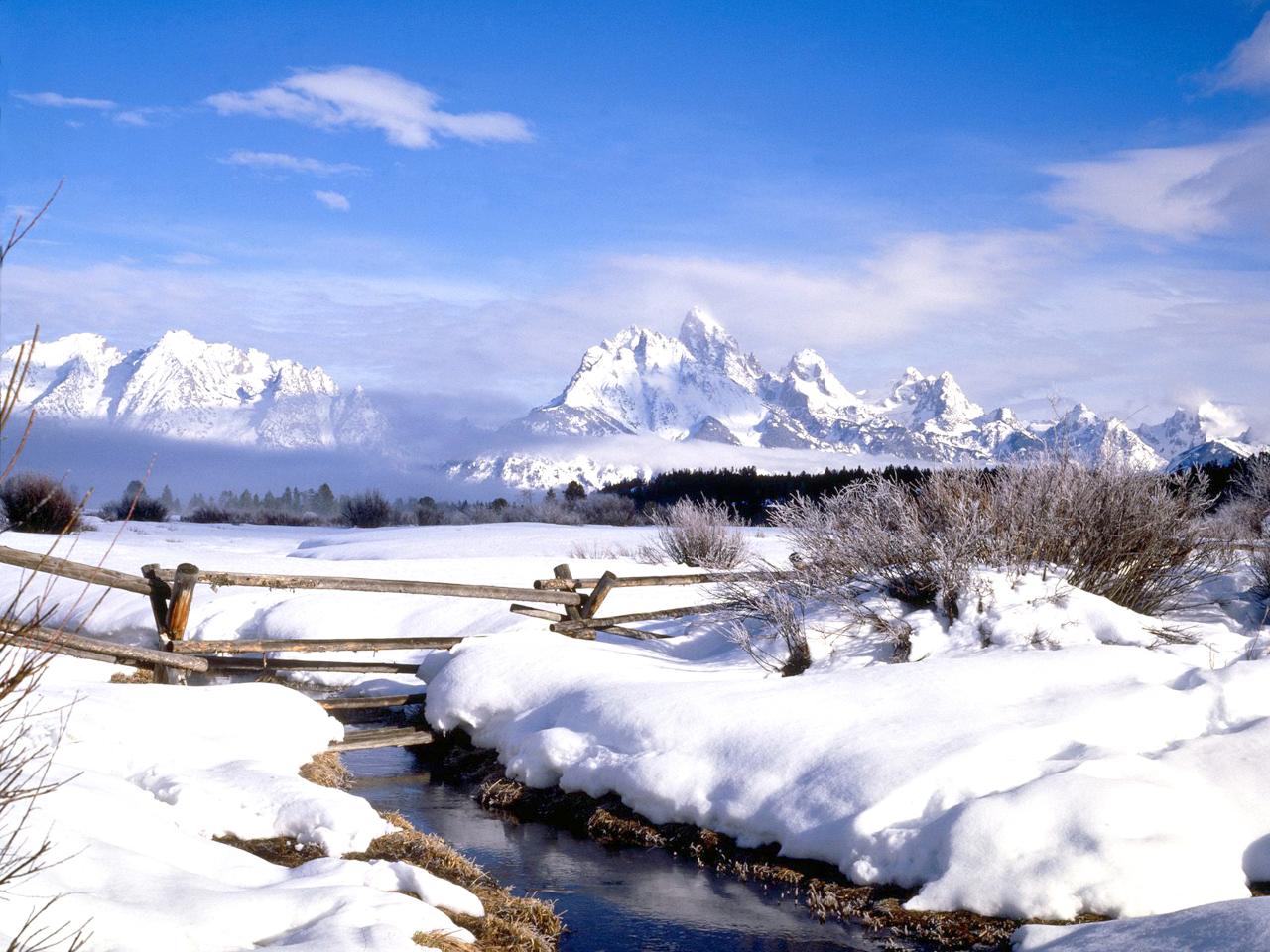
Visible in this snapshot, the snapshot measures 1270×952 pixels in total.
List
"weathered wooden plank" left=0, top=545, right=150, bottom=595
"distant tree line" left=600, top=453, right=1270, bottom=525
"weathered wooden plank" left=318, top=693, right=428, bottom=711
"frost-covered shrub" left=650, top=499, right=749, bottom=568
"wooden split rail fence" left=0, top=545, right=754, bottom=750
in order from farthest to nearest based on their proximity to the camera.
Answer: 1. "distant tree line" left=600, top=453, right=1270, bottom=525
2. "frost-covered shrub" left=650, top=499, right=749, bottom=568
3. "weathered wooden plank" left=318, top=693, right=428, bottom=711
4. "wooden split rail fence" left=0, top=545, right=754, bottom=750
5. "weathered wooden plank" left=0, top=545, right=150, bottom=595

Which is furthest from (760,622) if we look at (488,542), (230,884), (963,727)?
(488,542)

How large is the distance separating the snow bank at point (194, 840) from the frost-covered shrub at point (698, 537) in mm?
11083

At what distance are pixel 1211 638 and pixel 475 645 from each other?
7.46 metres

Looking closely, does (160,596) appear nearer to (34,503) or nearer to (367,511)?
(34,503)

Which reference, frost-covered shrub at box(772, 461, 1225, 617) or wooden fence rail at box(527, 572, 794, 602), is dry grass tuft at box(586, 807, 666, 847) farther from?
wooden fence rail at box(527, 572, 794, 602)

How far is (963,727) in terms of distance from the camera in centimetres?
701

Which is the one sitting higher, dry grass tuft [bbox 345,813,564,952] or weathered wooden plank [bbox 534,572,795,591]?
weathered wooden plank [bbox 534,572,795,591]

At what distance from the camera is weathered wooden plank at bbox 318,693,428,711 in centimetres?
1030

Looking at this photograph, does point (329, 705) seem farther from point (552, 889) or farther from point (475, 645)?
point (552, 889)

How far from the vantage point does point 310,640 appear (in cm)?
1078

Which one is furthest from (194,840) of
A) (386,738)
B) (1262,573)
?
(1262,573)

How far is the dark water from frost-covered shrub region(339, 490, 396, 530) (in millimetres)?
35469

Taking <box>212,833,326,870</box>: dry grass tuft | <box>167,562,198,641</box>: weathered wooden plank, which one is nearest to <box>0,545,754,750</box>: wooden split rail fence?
<box>167,562,198,641</box>: weathered wooden plank

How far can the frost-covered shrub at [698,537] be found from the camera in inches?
726
